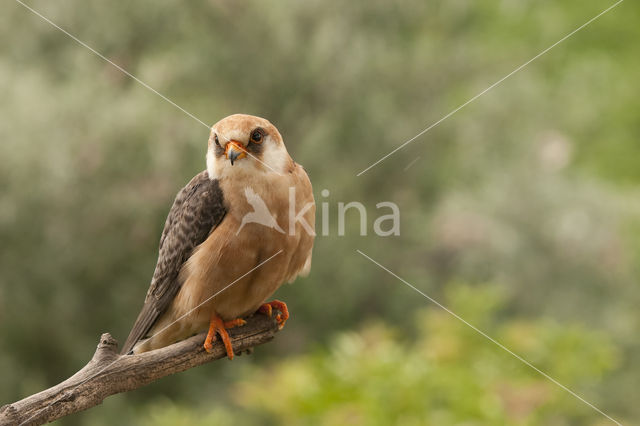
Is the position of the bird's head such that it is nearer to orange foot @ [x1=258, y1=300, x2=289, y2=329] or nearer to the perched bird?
the perched bird

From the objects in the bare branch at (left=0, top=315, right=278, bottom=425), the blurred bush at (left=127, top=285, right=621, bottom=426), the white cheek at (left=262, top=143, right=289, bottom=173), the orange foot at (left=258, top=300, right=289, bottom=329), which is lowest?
the blurred bush at (left=127, top=285, right=621, bottom=426)

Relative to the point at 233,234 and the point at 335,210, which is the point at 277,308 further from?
the point at 335,210

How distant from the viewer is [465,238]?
19.2 ft

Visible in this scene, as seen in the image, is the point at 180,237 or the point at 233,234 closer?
the point at 233,234

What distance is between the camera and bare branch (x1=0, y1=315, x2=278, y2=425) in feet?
5.46

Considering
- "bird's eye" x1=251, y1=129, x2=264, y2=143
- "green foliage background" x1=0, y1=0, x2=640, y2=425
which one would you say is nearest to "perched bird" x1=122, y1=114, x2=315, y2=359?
"bird's eye" x1=251, y1=129, x2=264, y2=143

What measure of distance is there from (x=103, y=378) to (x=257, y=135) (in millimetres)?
804

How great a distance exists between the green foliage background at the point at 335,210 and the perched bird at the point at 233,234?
1.22m

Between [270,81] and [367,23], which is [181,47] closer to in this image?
[270,81]

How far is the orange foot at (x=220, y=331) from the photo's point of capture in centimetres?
214

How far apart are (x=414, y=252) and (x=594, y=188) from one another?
1743 millimetres

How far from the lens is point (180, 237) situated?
7.56 ft

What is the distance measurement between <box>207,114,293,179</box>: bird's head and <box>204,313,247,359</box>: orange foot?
17.9 inches

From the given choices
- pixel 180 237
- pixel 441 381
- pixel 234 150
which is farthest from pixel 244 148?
pixel 441 381
